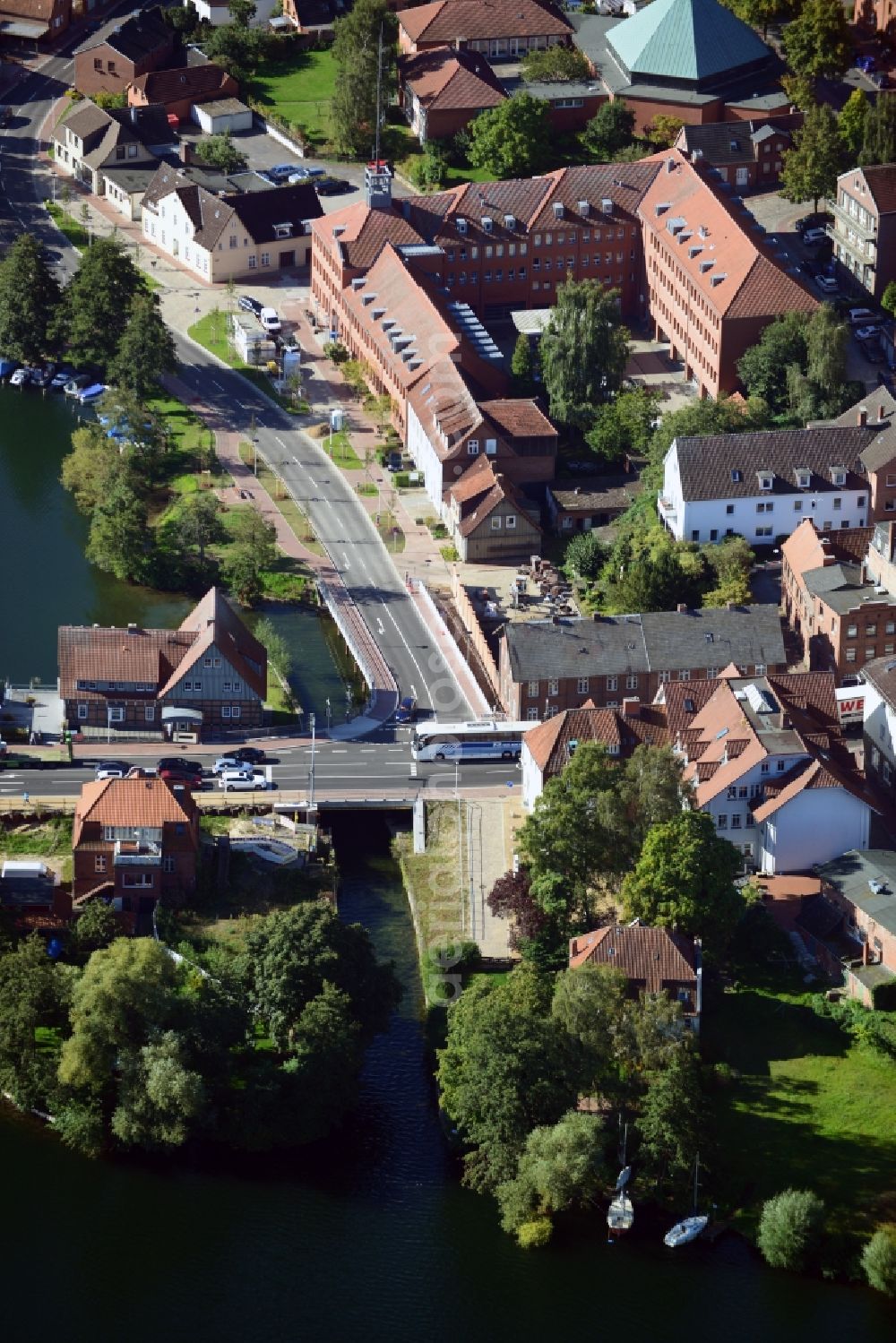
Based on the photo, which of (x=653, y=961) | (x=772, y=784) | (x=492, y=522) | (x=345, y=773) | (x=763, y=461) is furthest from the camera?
(x=492, y=522)

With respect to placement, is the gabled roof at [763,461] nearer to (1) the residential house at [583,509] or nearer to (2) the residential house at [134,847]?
(1) the residential house at [583,509]

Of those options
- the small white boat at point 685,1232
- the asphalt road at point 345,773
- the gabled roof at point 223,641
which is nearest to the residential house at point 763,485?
the asphalt road at point 345,773

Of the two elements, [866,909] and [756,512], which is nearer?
[866,909]

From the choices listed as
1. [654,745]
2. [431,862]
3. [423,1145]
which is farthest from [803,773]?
[423,1145]

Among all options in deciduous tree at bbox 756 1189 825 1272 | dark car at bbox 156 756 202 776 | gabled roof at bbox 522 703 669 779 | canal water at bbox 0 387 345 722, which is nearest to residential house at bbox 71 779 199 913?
dark car at bbox 156 756 202 776

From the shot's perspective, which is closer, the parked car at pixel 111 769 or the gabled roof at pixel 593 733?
the gabled roof at pixel 593 733

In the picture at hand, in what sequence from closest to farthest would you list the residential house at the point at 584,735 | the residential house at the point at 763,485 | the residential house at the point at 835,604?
the residential house at the point at 584,735 < the residential house at the point at 835,604 < the residential house at the point at 763,485

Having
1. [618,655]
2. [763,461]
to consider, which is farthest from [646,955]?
[763,461]

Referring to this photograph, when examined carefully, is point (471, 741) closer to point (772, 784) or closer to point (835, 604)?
point (772, 784)
